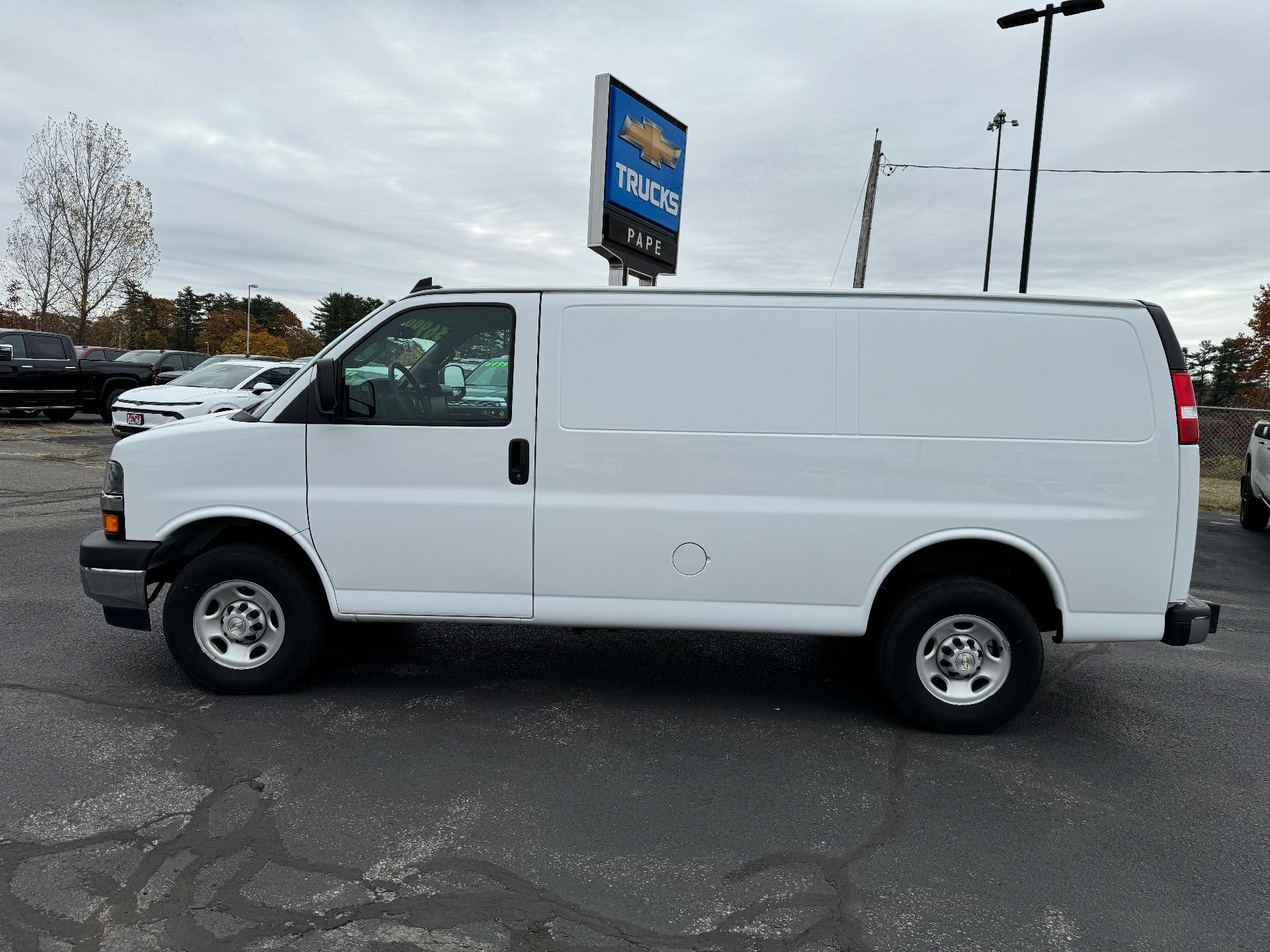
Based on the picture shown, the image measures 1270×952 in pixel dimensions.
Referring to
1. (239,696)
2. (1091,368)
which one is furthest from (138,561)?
(1091,368)

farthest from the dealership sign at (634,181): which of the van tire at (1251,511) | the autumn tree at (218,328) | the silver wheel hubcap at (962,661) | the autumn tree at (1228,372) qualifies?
the autumn tree at (218,328)

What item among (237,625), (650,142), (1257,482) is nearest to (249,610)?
(237,625)

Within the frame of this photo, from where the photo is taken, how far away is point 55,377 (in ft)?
66.0

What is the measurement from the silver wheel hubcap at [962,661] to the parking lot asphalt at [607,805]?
0.24 metres

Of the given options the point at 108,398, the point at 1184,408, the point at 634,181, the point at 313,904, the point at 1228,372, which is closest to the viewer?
the point at 313,904

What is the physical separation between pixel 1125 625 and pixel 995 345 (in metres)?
1.43

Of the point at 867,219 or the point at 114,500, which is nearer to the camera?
the point at 114,500

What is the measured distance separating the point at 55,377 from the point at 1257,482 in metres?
21.8

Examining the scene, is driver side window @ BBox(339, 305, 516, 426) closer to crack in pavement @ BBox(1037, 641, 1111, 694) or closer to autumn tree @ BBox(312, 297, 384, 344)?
crack in pavement @ BBox(1037, 641, 1111, 694)

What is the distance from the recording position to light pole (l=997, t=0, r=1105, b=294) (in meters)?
16.0

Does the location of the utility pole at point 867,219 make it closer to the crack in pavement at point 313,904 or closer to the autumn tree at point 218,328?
the crack in pavement at point 313,904

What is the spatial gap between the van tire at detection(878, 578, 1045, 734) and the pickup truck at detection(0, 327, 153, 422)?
1941 cm

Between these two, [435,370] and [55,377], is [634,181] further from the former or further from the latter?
[55,377]

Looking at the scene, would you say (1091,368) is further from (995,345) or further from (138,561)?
(138,561)
